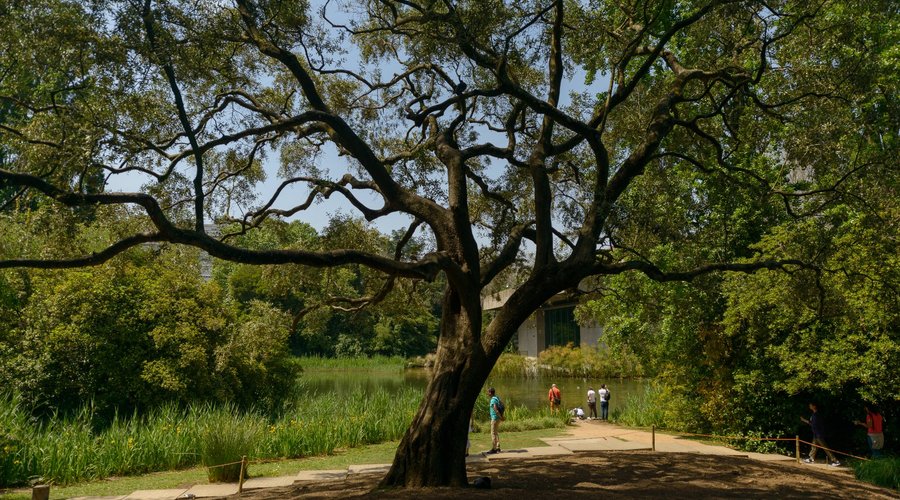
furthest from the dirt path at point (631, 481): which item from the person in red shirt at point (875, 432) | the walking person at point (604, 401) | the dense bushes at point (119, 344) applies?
the walking person at point (604, 401)

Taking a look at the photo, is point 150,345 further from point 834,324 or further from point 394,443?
point 834,324

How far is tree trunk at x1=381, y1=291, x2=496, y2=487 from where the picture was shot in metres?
9.55

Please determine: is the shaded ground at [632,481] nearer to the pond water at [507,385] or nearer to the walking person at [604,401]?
the walking person at [604,401]

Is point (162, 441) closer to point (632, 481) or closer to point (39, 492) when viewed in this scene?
point (39, 492)

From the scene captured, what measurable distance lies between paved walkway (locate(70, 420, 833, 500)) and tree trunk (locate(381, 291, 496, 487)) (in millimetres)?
3510

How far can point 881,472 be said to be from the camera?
39.8ft

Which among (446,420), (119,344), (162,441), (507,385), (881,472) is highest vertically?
(119,344)

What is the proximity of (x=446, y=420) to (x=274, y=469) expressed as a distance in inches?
258

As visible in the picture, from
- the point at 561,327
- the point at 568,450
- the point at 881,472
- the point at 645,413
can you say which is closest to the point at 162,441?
the point at 568,450

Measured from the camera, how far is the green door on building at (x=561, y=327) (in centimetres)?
4625

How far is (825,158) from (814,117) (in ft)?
2.39

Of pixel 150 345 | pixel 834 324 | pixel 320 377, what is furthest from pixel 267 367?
pixel 320 377

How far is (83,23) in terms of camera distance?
9.21 m

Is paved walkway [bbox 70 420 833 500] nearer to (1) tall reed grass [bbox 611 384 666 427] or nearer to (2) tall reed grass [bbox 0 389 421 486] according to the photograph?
(1) tall reed grass [bbox 611 384 666 427]
